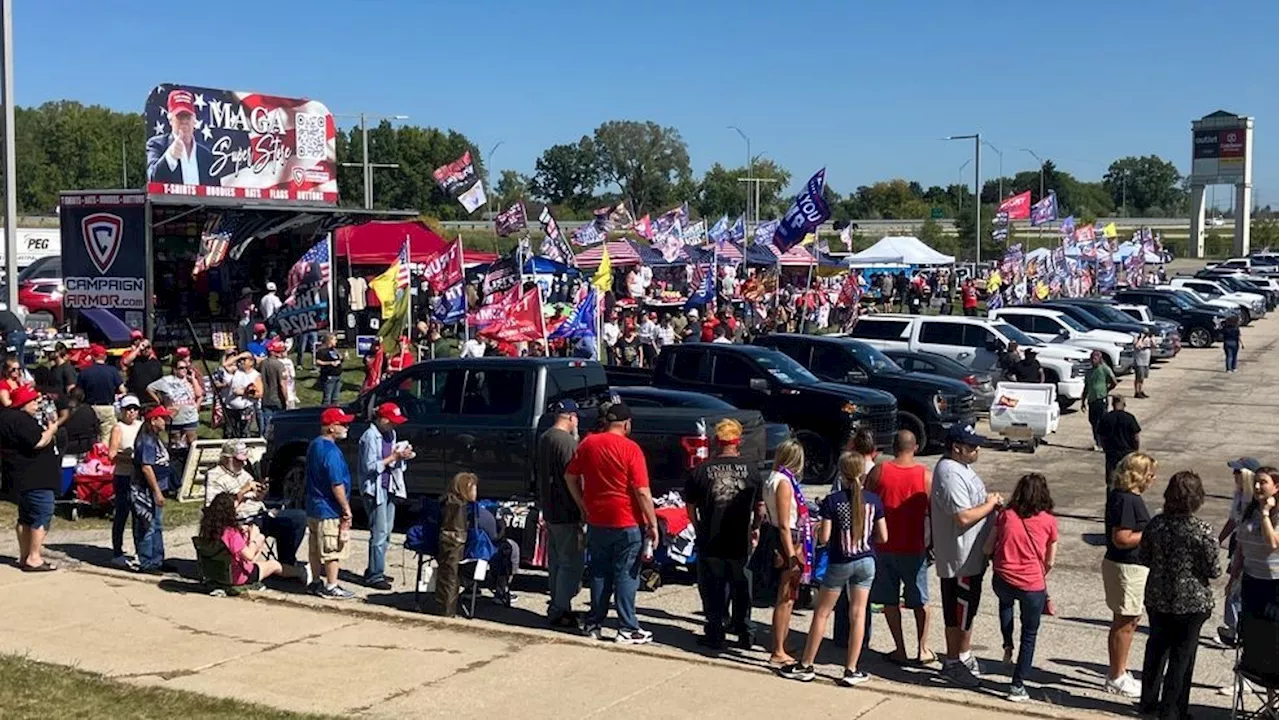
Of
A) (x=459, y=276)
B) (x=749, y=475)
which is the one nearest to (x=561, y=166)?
(x=459, y=276)

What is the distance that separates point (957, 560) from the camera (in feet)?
29.4

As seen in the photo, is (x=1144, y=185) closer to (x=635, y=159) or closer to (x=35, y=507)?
(x=635, y=159)

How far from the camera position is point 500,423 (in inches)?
539

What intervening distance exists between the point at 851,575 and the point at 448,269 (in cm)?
1713

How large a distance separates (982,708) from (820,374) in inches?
496

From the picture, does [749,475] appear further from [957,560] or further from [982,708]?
[982,708]

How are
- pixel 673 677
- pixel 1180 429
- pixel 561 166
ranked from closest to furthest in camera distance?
pixel 673 677 < pixel 1180 429 < pixel 561 166

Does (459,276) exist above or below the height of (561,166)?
below

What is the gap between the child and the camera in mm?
10398

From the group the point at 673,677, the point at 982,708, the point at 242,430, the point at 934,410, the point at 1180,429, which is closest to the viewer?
the point at 982,708

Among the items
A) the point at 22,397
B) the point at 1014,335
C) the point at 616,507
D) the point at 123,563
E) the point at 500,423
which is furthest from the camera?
the point at 1014,335

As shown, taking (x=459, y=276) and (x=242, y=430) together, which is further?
(x=459, y=276)

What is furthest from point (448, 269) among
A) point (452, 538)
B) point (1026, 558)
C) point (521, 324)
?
point (1026, 558)

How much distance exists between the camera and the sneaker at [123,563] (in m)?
12.2
